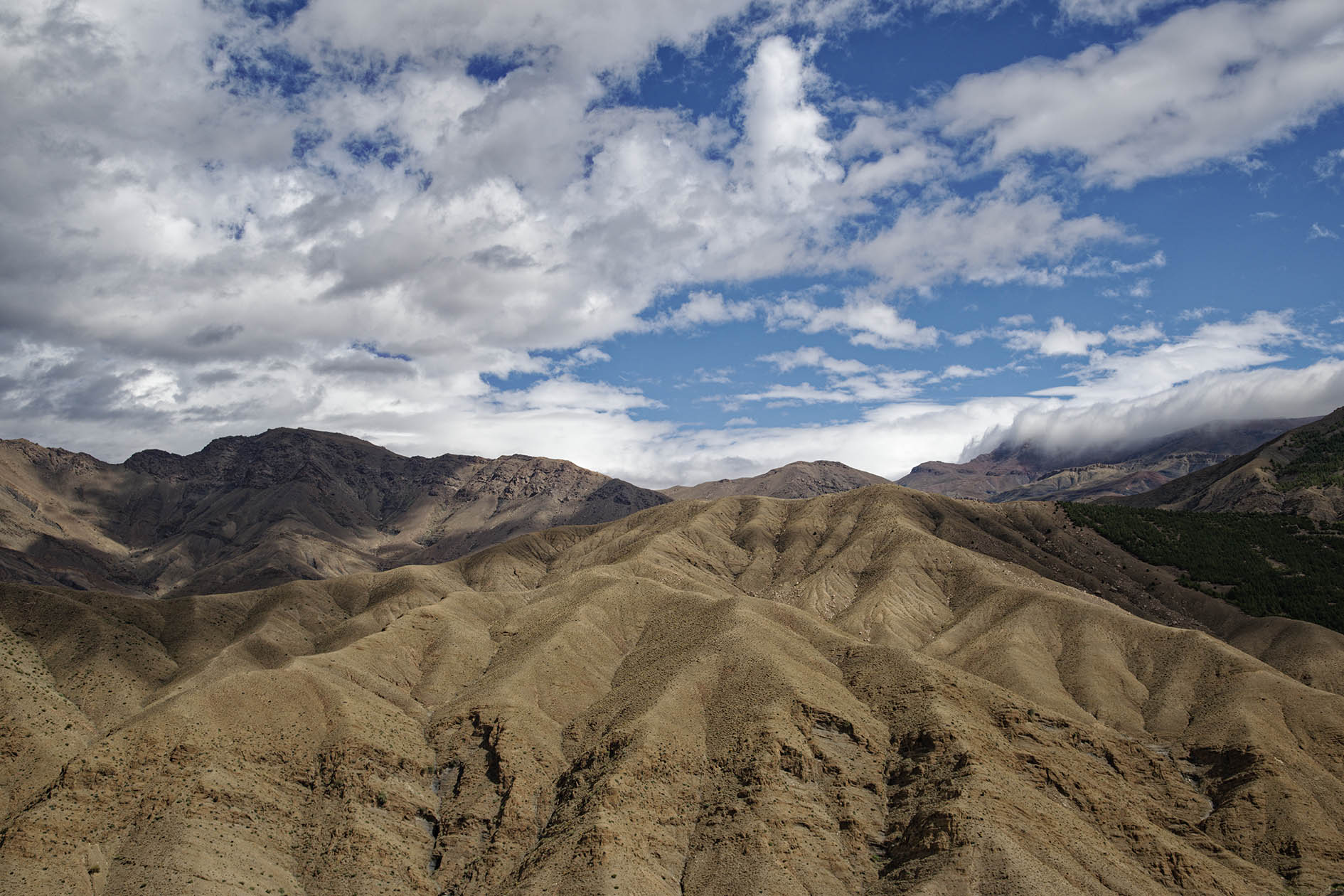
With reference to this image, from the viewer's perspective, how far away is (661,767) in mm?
103062

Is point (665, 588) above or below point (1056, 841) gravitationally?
above

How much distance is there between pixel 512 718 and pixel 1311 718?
349ft

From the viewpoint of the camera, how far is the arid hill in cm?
8906

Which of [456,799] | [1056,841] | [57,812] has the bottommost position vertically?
[1056,841]

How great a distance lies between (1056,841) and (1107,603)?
352 feet

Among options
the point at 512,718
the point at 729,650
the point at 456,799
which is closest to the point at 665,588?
the point at 729,650

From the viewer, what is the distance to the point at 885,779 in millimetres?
104625

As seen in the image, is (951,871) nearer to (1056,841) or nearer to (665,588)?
(1056,841)

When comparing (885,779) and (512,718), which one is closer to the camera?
(885,779)

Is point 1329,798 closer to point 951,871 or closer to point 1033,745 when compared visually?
point 1033,745

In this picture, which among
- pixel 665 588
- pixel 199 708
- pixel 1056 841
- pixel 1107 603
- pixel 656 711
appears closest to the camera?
pixel 1056 841

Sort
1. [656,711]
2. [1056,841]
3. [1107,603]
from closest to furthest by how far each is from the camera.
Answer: [1056,841]
[656,711]
[1107,603]

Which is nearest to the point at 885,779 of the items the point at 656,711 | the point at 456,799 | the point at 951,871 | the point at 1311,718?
the point at 951,871

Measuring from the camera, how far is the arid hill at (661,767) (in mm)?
89062
